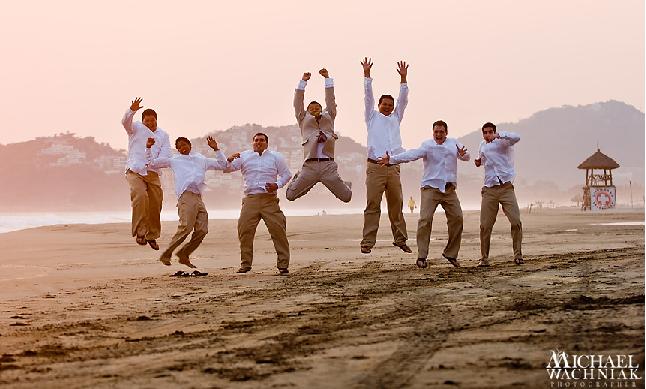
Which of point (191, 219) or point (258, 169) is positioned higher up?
point (258, 169)

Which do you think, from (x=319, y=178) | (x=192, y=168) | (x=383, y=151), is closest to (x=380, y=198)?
(x=383, y=151)

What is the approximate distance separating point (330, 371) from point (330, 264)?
7575 millimetres

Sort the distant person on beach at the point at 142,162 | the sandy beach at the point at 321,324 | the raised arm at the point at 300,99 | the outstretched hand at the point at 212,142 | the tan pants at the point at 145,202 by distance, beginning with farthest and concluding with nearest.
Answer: the tan pants at the point at 145,202 → the distant person on beach at the point at 142,162 → the raised arm at the point at 300,99 → the outstretched hand at the point at 212,142 → the sandy beach at the point at 321,324

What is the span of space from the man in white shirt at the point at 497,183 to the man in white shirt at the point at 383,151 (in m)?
1.21

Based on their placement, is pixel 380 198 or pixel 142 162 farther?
pixel 142 162

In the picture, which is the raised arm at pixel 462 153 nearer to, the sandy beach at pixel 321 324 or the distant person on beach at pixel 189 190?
the sandy beach at pixel 321 324

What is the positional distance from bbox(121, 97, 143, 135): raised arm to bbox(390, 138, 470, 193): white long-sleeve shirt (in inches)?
161

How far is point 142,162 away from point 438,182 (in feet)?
15.4

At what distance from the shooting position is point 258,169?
10.8 metres

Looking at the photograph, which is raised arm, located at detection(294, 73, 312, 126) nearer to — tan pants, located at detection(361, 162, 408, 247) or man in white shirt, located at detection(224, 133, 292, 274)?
man in white shirt, located at detection(224, 133, 292, 274)

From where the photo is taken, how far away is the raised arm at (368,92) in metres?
11.4

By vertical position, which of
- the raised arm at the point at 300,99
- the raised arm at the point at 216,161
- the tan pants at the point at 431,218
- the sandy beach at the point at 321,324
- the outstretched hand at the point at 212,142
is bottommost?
the sandy beach at the point at 321,324

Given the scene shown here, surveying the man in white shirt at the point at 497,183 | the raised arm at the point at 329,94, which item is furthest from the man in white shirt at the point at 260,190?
the man in white shirt at the point at 497,183

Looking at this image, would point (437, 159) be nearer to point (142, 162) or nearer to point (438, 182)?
point (438, 182)
